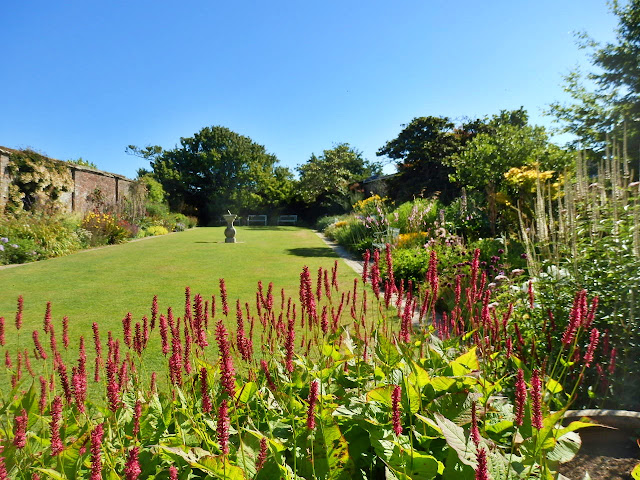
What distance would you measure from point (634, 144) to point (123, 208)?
25.7 m

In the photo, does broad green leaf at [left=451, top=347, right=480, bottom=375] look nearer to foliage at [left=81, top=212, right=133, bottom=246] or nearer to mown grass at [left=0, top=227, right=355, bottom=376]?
mown grass at [left=0, top=227, right=355, bottom=376]

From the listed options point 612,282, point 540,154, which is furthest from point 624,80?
point 612,282

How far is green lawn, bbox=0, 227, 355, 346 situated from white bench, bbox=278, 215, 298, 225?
28.7 m

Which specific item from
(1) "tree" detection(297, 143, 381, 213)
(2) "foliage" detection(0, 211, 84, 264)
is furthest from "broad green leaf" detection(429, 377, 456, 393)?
(1) "tree" detection(297, 143, 381, 213)

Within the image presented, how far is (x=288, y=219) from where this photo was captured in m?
42.2

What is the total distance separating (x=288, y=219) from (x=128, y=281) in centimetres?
3436

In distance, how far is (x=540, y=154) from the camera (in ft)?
30.7

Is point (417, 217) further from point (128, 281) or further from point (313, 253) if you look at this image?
point (128, 281)

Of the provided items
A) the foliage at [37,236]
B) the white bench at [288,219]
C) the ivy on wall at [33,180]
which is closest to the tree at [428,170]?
the foliage at [37,236]

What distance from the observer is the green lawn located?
575cm

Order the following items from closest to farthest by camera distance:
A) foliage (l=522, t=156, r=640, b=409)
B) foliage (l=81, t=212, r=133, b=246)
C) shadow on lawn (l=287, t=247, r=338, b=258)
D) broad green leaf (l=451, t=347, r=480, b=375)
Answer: broad green leaf (l=451, t=347, r=480, b=375) → foliage (l=522, t=156, r=640, b=409) → shadow on lawn (l=287, t=247, r=338, b=258) → foliage (l=81, t=212, r=133, b=246)

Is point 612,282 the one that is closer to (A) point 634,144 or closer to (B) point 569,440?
(B) point 569,440

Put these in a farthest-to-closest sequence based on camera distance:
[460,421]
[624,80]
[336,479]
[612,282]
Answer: [624,80] < [612,282] < [460,421] < [336,479]

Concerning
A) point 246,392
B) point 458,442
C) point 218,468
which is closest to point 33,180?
point 246,392
